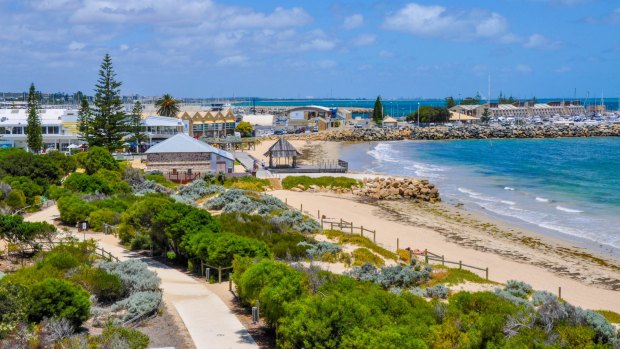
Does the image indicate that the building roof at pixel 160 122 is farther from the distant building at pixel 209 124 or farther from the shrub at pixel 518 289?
the shrub at pixel 518 289

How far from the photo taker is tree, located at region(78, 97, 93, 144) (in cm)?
4809

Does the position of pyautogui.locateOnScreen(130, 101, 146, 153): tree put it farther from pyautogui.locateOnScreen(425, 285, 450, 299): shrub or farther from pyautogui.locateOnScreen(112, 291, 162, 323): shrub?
pyautogui.locateOnScreen(425, 285, 450, 299): shrub

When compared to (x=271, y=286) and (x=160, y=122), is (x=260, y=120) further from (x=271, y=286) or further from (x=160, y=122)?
(x=271, y=286)

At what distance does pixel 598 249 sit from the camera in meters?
24.6

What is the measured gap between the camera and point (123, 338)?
11.5 meters

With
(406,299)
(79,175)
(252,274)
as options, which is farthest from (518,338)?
(79,175)

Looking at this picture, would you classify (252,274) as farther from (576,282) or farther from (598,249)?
(598,249)

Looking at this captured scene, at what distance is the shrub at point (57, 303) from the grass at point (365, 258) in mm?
8197

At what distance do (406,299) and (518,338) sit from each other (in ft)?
8.21

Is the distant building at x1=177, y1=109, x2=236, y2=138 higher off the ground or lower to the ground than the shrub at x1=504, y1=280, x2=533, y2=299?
higher

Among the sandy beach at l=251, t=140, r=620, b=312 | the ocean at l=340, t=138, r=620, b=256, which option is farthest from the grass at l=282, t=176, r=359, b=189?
the ocean at l=340, t=138, r=620, b=256

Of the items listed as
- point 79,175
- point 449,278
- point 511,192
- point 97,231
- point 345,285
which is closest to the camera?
point 345,285

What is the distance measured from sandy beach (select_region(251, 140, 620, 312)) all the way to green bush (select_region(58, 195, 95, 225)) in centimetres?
959

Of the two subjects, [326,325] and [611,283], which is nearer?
[326,325]
